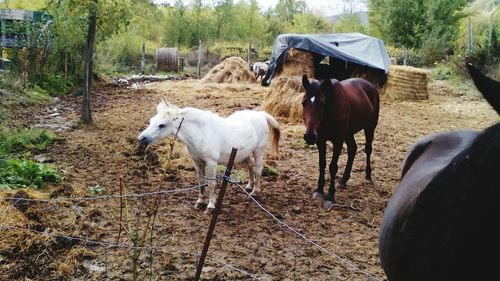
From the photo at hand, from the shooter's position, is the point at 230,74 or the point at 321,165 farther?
the point at 230,74

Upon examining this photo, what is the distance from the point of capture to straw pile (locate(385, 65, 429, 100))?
14.8m

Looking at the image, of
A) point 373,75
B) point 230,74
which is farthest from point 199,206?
point 230,74

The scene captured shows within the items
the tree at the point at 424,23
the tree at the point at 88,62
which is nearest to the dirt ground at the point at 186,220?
the tree at the point at 88,62

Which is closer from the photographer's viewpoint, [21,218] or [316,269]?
[316,269]

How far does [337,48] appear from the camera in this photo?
47.5 feet

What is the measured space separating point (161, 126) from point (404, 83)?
40.0 ft

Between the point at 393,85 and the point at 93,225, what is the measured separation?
42.2 ft

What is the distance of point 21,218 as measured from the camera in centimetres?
385

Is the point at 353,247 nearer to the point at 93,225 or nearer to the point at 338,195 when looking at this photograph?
the point at 338,195

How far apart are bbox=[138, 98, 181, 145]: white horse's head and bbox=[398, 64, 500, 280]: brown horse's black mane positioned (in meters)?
3.28

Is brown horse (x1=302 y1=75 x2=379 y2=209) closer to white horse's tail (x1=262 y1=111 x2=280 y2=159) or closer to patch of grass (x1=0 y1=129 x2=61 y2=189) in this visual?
white horse's tail (x1=262 y1=111 x2=280 y2=159)

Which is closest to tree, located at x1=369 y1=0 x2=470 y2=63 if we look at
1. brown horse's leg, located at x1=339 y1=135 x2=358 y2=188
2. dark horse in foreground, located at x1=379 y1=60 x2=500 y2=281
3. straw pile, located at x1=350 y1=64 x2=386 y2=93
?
straw pile, located at x1=350 y1=64 x2=386 y2=93

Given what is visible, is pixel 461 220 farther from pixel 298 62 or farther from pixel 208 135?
pixel 298 62

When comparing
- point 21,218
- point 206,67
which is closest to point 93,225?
point 21,218
